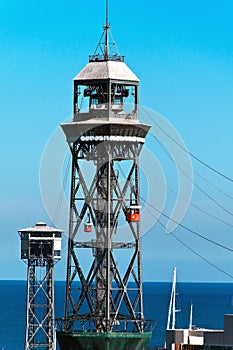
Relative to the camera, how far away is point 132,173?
93.1 m

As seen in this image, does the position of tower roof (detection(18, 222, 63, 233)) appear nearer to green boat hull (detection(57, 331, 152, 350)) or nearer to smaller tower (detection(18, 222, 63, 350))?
smaller tower (detection(18, 222, 63, 350))

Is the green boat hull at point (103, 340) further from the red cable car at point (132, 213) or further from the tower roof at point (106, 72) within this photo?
the tower roof at point (106, 72)

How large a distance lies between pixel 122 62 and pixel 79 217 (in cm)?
1064

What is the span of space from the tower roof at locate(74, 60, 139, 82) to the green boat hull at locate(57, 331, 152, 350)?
16.3m

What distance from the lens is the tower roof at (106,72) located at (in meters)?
92.4

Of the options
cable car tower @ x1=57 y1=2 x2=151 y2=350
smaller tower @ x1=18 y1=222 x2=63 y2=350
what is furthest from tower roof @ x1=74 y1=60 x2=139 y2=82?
smaller tower @ x1=18 y1=222 x2=63 y2=350

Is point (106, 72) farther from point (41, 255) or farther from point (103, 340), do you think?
point (41, 255)

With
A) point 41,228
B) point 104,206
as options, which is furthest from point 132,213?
point 41,228

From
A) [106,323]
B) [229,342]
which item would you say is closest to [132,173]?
[106,323]

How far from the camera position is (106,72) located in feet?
303

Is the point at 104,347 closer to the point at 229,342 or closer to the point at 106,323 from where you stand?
the point at 106,323

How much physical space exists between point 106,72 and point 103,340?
1711 centimetres

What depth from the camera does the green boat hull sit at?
91.1 meters

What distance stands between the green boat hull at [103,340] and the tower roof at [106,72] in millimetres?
16315
